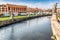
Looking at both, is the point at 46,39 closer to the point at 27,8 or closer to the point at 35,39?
the point at 35,39

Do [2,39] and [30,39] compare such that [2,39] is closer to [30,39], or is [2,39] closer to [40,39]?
[30,39]

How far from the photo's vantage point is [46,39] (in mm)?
5145

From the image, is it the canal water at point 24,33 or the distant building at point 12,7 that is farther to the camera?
the distant building at point 12,7

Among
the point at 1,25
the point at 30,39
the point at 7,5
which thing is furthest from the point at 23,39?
the point at 7,5

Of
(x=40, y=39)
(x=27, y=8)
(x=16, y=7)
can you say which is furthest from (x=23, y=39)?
(x=27, y=8)

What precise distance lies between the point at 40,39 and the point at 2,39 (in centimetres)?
128

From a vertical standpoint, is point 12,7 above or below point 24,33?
above

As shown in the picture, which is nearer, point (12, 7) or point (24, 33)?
point (24, 33)

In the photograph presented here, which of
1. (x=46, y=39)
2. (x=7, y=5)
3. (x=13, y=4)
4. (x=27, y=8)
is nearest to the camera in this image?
(x=46, y=39)

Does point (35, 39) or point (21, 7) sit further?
point (21, 7)

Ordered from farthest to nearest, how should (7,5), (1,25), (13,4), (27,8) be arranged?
(27,8)
(13,4)
(7,5)
(1,25)

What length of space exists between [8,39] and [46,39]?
1.28 metres

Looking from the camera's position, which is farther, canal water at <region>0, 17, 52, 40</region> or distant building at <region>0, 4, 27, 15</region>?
distant building at <region>0, 4, 27, 15</region>

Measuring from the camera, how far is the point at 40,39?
5199 mm
